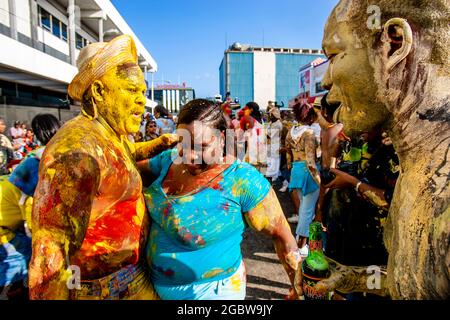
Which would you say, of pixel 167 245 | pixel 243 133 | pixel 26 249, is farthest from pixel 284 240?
pixel 243 133

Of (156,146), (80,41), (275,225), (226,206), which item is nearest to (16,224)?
(156,146)

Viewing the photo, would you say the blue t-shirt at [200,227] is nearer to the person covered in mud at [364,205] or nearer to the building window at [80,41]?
the person covered in mud at [364,205]

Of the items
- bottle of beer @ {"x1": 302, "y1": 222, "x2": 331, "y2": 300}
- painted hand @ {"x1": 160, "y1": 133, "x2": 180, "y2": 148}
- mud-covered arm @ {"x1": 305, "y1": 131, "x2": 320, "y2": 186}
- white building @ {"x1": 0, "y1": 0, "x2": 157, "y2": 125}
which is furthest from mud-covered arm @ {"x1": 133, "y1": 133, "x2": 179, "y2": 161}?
white building @ {"x1": 0, "y1": 0, "x2": 157, "y2": 125}

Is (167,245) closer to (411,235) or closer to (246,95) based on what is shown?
(411,235)

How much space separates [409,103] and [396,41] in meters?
0.16

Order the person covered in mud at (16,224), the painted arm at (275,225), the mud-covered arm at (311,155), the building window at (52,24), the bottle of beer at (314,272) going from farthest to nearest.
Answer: the building window at (52,24) < the mud-covered arm at (311,155) < the person covered in mud at (16,224) < the painted arm at (275,225) < the bottle of beer at (314,272)

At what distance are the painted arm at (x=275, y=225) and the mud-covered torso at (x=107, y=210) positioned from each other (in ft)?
2.05

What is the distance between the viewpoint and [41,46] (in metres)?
13.2

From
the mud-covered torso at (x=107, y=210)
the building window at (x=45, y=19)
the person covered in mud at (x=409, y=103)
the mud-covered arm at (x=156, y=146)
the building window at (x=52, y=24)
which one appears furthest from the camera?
the building window at (x=52, y=24)

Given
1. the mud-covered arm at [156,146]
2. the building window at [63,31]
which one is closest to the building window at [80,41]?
the building window at [63,31]

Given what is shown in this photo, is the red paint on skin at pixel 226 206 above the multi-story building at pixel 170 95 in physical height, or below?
below

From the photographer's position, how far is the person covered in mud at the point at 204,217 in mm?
1513

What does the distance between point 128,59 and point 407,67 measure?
135cm

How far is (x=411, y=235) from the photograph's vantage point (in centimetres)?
69
